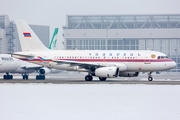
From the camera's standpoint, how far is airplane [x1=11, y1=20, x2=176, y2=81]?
36.7m

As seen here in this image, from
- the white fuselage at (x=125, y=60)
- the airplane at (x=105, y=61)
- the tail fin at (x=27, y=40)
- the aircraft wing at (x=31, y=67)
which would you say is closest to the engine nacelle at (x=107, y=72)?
the airplane at (x=105, y=61)

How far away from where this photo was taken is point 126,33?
90.9 meters

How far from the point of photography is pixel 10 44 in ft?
328

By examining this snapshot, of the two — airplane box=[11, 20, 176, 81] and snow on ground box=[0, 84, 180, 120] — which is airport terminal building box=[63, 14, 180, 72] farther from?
snow on ground box=[0, 84, 180, 120]

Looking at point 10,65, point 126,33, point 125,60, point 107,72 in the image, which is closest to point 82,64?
point 107,72

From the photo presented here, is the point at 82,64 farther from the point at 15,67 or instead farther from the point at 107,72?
the point at 15,67

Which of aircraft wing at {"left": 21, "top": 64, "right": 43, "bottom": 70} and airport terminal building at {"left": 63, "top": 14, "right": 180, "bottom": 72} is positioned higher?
airport terminal building at {"left": 63, "top": 14, "right": 180, "bottom": 72}

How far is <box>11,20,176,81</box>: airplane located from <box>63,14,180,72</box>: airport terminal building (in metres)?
51.2

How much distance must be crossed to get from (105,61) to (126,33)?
5390 cm

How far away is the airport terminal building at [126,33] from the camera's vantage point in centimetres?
9031

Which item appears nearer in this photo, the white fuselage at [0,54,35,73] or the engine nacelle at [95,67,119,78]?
the engine nacelle at [95,67,119,78]

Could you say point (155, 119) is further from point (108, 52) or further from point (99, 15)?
point (99, 15)

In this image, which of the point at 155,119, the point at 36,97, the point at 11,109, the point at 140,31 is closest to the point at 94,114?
the point at 155,119

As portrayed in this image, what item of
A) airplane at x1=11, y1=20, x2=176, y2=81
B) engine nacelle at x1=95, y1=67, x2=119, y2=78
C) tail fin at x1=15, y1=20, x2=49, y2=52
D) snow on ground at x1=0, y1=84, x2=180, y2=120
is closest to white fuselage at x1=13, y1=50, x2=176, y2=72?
airplane at x1=11, y1=20, x2=176, y2=81
